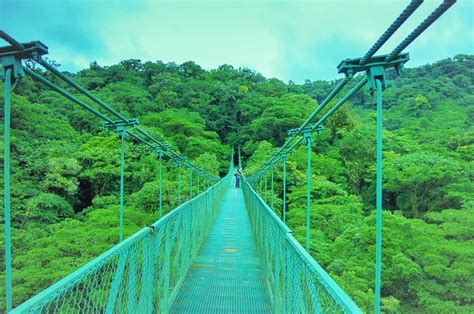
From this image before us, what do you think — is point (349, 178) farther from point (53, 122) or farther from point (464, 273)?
point (53, 122)

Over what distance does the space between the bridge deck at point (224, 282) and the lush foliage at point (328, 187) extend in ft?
5.45

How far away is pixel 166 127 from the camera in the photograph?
787 inches

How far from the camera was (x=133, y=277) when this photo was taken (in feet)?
5.22

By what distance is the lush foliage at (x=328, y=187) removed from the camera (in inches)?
255

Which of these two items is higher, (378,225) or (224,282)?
(378,225)

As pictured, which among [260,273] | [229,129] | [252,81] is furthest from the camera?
[252,81]

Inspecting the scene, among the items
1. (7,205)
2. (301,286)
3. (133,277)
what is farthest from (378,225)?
(7,205)

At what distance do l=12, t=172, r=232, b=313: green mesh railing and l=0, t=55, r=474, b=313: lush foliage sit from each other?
1349 millimetres

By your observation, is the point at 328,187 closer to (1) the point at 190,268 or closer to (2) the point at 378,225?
(1) the point at 190,268

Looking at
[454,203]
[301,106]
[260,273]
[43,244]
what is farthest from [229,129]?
[260,273]

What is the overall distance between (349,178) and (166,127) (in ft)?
33.9

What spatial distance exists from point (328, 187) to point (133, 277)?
395 inches

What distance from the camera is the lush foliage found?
6.46 metres

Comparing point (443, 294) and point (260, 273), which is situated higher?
point (260, 273)
